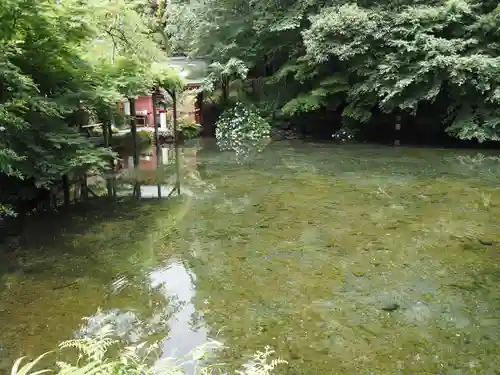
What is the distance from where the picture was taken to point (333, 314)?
5191 mm

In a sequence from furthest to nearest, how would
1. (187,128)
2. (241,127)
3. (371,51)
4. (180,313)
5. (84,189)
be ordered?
(187,128) < (241,127) < (371,51) < (84,189) < (180,313)

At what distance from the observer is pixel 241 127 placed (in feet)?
74.2

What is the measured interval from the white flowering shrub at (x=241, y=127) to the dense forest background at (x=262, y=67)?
0.84 metres

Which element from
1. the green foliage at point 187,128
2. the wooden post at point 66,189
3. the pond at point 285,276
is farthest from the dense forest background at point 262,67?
the green foliage at point 187,128

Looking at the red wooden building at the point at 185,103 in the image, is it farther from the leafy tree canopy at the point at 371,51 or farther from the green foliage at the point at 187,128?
the leafy tree canopy at the point at 371,51

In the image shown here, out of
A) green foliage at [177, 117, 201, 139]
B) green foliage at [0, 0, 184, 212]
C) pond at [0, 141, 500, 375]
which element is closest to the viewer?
pond at [0, 141, 500, 375]

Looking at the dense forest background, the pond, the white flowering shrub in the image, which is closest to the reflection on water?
the pond

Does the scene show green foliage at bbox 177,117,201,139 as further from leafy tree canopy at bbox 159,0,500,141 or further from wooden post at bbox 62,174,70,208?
wooden post at bbox 62,174,70,208

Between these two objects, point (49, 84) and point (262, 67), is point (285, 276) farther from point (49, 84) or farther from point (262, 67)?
point (262, 67)

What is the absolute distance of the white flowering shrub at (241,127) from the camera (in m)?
21.8

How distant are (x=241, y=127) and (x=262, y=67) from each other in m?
4.43

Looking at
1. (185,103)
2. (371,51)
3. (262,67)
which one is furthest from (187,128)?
(371,51)

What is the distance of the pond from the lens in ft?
15.1

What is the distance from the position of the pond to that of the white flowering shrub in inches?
420
